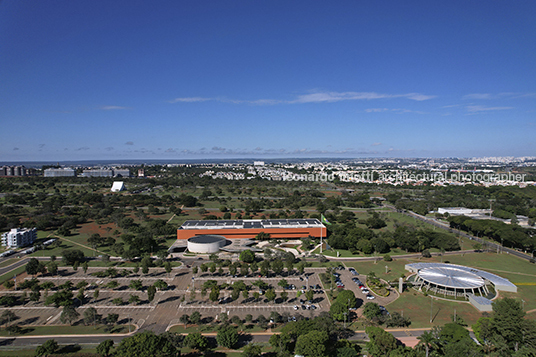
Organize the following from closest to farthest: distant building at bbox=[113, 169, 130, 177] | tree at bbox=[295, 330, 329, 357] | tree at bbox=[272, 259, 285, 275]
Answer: tree at bbox=[295, 330, 329, 357], tree at bbox=[272, 259, 285, 275], distant building at bbox=[113, 169, 130, 177]

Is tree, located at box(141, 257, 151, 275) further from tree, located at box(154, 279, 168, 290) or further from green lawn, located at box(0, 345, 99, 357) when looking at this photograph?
green lawn, located at box(0, 345, 99, 357)

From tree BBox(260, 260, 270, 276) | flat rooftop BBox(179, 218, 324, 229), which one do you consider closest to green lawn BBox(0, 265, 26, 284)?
flat rooftop BBox(179, 218, 324, 229)

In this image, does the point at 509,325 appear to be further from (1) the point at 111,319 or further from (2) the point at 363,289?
(1) the point at 111,319

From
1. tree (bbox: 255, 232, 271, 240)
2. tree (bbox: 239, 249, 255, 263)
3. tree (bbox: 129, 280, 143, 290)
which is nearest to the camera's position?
tree (bbox: 129, 280, 143, 290)

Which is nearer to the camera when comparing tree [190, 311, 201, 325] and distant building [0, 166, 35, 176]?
tree [190, 311, 201, 325]

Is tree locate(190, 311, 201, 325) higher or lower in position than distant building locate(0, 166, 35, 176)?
lower

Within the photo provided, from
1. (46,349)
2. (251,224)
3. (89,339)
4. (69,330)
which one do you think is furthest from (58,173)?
(46,349)

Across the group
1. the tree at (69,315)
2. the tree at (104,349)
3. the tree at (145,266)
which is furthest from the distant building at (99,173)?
the tree at (104,349)

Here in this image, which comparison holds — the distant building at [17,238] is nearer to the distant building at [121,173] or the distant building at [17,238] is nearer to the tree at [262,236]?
the tree at [262,236]
